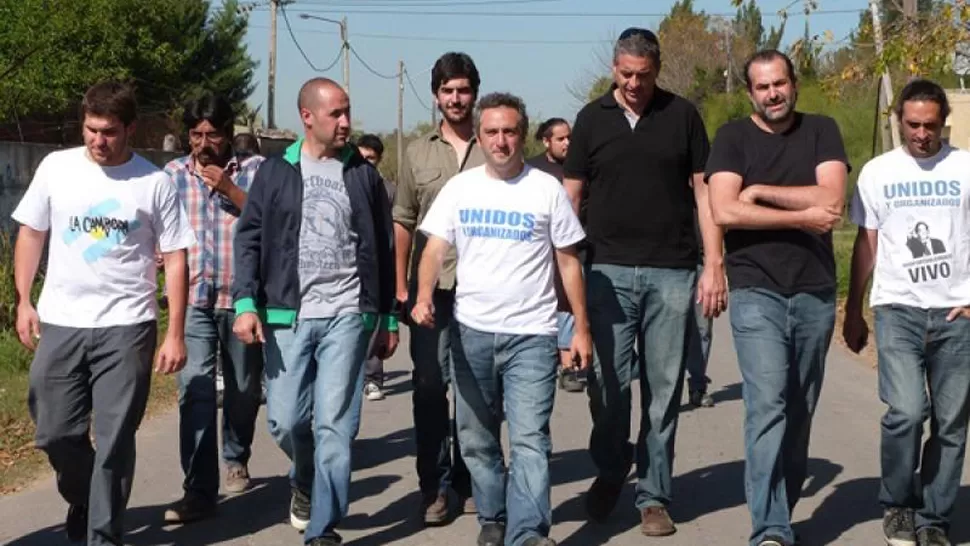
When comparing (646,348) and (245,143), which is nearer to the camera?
(646,348)

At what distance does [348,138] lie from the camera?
6.49 m

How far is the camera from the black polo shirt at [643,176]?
668 centimetres

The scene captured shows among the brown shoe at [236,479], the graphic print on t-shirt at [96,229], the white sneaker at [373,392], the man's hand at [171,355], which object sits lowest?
the white sneaker at [373,392]

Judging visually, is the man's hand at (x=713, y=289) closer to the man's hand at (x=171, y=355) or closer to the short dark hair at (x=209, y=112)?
the man's hand at (x=171, y=355)

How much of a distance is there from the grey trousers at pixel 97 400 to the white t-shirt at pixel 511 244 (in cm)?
143

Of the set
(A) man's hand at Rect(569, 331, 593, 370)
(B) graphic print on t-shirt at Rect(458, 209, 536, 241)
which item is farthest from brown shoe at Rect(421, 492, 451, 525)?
(B) graphic print on t-shirt at Rect(458, 209, 536, 241)

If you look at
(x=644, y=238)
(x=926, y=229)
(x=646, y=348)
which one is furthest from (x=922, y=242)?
(x=646, y=348)

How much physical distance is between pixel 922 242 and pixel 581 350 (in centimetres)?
158

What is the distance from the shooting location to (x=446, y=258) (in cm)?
689

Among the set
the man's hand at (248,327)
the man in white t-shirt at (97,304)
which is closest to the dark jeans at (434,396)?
the man's hand at (248,327)

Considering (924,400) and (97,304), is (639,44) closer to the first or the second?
(924,400)

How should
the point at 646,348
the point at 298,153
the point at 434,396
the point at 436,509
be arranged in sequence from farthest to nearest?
the point at 434,396 → the point at 436,509 → the point at 646,348 → the point at 298,153

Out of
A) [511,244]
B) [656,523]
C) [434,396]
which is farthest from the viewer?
[434,396]

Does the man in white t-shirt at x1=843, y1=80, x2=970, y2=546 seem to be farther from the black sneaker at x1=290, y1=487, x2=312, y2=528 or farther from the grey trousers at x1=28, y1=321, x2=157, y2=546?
the grey trousers at x1=28, y1=321, x2=157, y2=546
